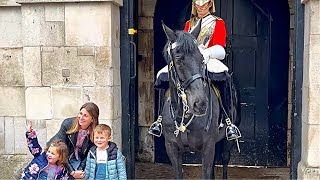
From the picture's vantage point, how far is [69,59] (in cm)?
580

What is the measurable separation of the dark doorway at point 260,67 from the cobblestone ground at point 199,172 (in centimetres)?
24

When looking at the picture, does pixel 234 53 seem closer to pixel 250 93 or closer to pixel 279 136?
pixel 250 93

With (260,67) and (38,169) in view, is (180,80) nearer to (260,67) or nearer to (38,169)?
(38,169)

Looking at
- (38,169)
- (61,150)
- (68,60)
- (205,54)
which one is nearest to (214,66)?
(205,54)

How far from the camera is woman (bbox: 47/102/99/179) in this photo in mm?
4637

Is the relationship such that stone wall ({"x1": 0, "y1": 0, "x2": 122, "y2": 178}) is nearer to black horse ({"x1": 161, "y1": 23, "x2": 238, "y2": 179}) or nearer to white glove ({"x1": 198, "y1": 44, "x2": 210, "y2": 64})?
black horse ({"x1": 161, "y1": 23, "x2": 238, "y2": 179})

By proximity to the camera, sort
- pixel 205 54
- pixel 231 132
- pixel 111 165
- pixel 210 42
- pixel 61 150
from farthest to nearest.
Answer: pixel 210 42 < pixel 231 132 < pixel 205 54 < pixel 111 165 < pixel 61 150

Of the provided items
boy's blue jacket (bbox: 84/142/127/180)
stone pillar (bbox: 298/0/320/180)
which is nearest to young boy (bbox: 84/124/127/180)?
boy's blue jacket (bbox: 84/142/127/180)

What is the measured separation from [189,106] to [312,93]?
150 cm

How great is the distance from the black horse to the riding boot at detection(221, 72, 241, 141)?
8cm

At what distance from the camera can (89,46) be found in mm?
5742

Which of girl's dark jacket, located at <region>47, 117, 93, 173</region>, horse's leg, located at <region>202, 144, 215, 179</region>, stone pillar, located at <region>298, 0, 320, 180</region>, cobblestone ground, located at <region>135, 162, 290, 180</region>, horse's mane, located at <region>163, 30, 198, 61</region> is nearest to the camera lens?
horse's mane, located at <region>163, 30, 198, 61</region>

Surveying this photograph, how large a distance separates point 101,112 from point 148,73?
2.41 meters

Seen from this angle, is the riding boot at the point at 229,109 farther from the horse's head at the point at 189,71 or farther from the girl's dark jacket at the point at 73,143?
the girl's dark jacket at the point at 73,143
